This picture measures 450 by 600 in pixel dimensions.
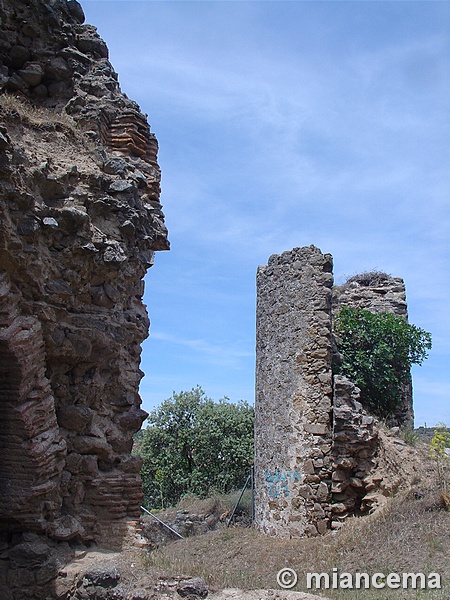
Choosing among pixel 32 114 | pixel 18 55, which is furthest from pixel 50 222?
pixel 18 55

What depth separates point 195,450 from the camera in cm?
2078

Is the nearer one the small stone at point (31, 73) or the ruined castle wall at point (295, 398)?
the small stone at point (31, 73)

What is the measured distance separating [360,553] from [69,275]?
589 centimetres

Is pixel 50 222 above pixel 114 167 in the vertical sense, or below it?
below

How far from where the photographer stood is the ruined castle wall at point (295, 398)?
11133mm

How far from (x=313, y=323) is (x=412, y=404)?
3095 mm

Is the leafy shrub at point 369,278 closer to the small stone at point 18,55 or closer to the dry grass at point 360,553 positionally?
the dry grass at point 360,553

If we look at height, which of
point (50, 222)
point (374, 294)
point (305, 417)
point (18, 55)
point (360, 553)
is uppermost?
point (18, 55)

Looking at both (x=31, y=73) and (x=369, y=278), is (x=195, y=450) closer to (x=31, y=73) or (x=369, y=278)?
(x=369, y=278)

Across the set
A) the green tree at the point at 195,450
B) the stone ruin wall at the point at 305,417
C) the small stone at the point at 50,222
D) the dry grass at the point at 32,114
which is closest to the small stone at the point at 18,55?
the dry grass at the point at 32,114

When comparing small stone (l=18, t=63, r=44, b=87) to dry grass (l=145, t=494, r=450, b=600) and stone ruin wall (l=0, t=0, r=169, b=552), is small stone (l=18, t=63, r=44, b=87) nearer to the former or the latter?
stone ruin wall (l=0, t=0, r=169, b=552)
